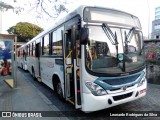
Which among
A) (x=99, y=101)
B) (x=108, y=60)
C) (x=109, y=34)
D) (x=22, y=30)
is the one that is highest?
(x=22, y=30)

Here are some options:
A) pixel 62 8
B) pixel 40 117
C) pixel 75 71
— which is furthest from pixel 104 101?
pixel 62 8

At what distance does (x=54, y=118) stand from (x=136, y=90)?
2395 millimetres

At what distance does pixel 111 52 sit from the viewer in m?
4.90

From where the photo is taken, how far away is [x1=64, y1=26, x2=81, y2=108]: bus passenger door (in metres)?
4.89

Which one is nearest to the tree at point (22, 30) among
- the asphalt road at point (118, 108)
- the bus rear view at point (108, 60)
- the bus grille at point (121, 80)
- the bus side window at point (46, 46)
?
the bus side window at point (46, 46)

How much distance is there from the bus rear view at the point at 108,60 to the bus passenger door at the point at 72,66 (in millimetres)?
276

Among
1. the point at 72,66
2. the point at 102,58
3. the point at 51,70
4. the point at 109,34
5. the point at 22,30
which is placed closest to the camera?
the point at 102,58

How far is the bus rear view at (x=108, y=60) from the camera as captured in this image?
460 cm

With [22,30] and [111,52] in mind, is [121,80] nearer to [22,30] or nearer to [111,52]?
[111,52]

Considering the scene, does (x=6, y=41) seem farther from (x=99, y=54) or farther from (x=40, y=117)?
(x=99, y=54)

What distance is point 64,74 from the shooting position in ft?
18.7

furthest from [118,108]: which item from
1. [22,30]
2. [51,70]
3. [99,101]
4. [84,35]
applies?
[22,30]

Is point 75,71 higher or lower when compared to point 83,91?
higher

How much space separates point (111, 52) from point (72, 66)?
1249 millimetres
